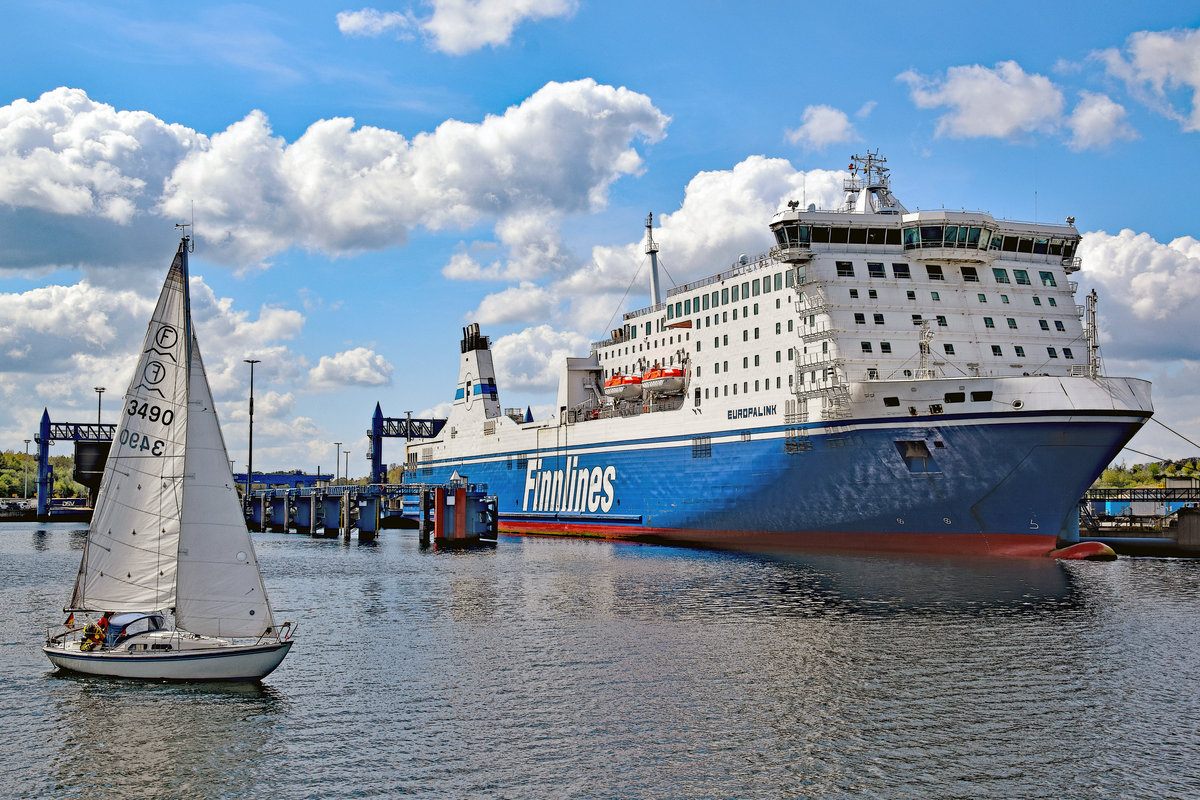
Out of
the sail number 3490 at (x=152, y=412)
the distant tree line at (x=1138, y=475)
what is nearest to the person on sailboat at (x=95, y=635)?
the sail number 3490 at (x=152, y=412)

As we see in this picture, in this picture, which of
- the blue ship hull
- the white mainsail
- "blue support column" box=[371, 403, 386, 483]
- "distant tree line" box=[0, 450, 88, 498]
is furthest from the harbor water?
"distant tree line" box=[0, 450, 88, 498]

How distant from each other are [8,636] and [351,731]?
45.0 ft

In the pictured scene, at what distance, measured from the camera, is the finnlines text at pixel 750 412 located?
47984 millimetres

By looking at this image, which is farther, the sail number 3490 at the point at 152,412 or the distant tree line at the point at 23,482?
the distant tree line at the point at 23,482

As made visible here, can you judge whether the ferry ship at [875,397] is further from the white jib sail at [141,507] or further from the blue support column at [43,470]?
the blue support column at [43,470]

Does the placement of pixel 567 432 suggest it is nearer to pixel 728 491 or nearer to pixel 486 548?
pixel 486 548

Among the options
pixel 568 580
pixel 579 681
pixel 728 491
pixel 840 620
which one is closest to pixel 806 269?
pixel 728 491

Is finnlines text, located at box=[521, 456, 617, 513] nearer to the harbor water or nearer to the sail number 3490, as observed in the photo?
the harbor water

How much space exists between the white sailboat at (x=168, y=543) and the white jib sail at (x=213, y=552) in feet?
0.07

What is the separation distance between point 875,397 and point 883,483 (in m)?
3.69

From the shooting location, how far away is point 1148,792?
48.2ft

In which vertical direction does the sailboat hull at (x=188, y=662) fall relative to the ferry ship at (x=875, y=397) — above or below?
below

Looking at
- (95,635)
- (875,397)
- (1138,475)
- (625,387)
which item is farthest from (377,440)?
(1138,475)

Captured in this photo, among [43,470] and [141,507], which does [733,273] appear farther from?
[43,470]
